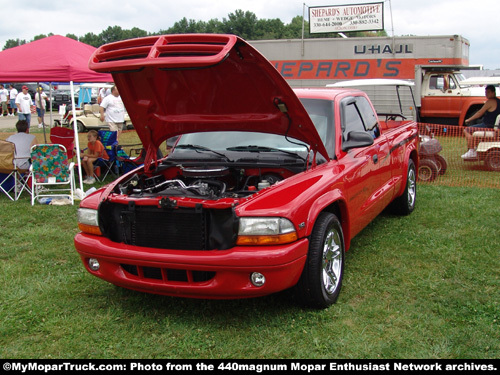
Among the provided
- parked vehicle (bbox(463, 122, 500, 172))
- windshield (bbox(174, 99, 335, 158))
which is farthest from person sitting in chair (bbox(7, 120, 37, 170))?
parked vehicle (bbox(463, 122, 500, 172))

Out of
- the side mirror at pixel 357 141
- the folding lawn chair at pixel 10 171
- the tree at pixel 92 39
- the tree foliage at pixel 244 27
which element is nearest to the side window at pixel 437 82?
the folding lawn chair at pixel 10 171

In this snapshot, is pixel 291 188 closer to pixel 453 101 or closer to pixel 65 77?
pixel 65 77

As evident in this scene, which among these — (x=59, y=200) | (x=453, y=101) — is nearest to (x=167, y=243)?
(x=59, y=200)

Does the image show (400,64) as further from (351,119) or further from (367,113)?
(351,119)

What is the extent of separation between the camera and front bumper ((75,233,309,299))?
3.14 metres

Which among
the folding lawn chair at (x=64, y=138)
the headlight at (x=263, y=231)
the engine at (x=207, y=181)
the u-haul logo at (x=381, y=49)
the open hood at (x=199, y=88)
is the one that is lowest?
the headlight at (x=263, y=231)

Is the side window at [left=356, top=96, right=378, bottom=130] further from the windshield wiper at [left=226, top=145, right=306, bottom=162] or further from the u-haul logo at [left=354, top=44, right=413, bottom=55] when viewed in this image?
the u-haul logo at [left=354, top=44, right=413, bottom=55]

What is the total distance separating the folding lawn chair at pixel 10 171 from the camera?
757 cm

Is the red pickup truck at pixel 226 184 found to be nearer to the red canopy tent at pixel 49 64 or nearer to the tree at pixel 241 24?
the red canopy tent at pixel 49 64

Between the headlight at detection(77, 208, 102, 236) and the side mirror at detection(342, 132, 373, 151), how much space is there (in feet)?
7.16

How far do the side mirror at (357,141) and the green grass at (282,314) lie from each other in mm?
1141

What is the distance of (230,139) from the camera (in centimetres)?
461

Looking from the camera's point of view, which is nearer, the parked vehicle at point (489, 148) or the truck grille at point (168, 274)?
the truck grille at point (168, 274)
